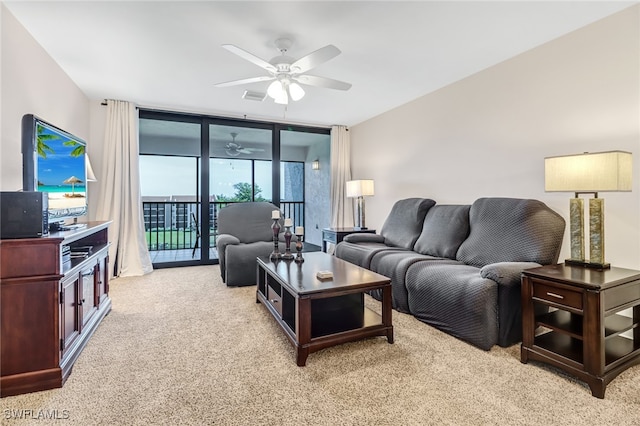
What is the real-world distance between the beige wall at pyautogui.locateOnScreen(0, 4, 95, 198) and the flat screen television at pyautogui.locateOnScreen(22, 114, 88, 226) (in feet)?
0.96

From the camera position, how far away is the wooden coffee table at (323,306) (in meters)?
2.00

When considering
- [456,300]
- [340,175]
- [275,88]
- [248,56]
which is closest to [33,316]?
[248,56]

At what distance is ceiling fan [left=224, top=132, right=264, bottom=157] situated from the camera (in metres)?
5.37

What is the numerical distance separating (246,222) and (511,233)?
323 centimetres

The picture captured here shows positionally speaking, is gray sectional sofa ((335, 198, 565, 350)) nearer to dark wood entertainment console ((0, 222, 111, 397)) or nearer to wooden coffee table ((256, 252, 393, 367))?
wooden coffee table ((256, 252, 393, 367))

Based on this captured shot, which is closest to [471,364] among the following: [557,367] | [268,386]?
[557,367]

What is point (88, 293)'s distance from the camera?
237 cm

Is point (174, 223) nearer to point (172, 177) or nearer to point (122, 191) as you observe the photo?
point (172, 177)

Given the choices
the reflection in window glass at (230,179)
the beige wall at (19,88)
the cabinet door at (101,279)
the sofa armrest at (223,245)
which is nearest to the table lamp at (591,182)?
the sofa armrest at (223,245)

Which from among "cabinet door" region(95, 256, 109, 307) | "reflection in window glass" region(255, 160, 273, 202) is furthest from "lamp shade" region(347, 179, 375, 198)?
"cabinet door" region(95, 256, 109, 307)

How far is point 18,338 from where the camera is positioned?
170 cm

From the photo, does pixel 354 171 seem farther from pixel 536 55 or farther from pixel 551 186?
pixel 551 186

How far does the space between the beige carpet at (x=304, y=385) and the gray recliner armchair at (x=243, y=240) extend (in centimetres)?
115

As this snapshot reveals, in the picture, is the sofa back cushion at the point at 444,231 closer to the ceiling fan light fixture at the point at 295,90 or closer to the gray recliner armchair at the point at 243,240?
the gray recliner armchair at the point at 243,240
